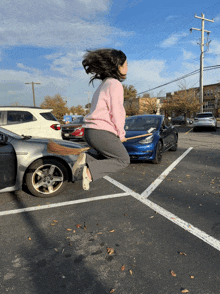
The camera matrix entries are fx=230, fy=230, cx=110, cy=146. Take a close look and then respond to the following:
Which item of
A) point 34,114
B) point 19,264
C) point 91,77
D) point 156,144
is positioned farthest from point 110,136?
point 34,114

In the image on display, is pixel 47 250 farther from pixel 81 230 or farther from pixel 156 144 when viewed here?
pixel 156 144

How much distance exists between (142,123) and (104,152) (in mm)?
5245

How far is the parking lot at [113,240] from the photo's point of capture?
2025 mm

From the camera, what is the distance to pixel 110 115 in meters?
2.75

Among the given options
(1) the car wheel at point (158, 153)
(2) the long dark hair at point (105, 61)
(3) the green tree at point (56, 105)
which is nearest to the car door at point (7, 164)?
(2) the long dark hair at point (105, 61)

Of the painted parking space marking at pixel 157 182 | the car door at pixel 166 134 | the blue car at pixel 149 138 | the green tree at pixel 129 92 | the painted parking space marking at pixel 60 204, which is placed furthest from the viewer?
the green tree at pixel 129 92

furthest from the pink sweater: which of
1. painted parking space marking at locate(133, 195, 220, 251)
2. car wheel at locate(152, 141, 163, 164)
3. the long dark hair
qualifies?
car wheel at locate(152, 141, 163, 164)

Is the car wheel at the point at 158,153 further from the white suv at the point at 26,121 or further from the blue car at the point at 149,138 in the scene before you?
the white suv at the point at 26,121

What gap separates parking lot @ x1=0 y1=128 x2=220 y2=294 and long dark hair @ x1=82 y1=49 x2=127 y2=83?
197 centimetres

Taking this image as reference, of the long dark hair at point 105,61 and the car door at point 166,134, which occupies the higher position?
the long dark hair at point 105,61

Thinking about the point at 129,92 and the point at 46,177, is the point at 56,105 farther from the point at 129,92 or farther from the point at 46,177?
the point at 46,177

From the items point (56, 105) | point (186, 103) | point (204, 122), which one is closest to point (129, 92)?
point (56, 105)

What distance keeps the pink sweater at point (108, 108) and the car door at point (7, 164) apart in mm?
1723

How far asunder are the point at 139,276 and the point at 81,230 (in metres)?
1.10
